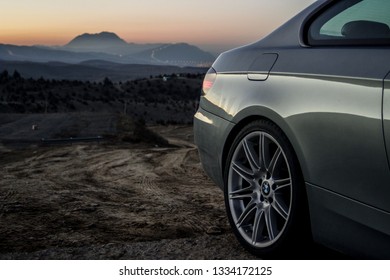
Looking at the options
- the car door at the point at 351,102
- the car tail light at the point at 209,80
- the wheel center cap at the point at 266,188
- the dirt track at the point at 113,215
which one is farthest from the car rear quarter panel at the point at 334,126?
the dirt track at the point at 113,215

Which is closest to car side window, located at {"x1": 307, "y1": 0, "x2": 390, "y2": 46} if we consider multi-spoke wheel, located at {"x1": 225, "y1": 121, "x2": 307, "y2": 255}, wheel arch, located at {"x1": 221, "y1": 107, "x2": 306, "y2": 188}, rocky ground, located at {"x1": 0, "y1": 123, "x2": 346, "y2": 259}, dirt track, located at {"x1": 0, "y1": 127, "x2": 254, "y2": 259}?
wheel arch, located at {"x1": 221, "y1": 107, "x2": 306, "y2": 188}

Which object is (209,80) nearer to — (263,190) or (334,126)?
(263,190)

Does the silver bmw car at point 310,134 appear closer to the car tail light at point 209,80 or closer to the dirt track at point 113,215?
the car tail light at point 209,80

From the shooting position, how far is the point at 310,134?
3.03m

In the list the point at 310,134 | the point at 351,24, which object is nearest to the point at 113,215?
the point at 310,134

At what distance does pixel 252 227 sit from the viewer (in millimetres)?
3674

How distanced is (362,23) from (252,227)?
154 cm

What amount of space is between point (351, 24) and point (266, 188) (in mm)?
1177

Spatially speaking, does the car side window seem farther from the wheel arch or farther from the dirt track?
the dirt track

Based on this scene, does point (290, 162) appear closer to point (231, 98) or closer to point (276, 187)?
point (276, 187)

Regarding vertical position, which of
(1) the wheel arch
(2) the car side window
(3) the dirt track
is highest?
(2) the car side window

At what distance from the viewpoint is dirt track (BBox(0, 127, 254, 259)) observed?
12.6ft
